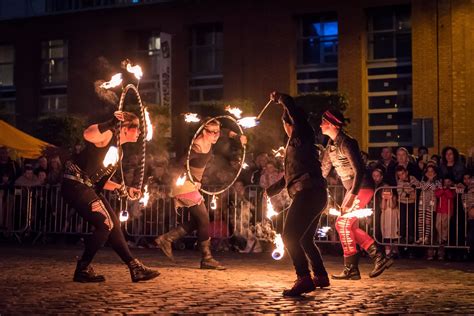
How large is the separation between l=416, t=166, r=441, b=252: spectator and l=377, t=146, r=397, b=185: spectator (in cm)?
70

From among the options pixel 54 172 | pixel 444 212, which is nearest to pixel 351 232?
pixel 444 212

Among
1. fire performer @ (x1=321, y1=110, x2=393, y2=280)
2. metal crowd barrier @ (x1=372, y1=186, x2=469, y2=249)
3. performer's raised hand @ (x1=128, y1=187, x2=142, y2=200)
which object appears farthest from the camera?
metal crowd barrier @ (x1=372, y1=186, x2=469, y2=249)

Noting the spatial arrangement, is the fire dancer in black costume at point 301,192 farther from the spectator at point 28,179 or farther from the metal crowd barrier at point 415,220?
the spectator at point 28,179

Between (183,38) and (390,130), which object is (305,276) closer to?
(390,130)

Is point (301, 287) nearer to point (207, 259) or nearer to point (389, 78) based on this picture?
point (207, 259)

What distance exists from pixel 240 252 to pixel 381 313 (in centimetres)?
851

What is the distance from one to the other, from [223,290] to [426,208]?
6668mm

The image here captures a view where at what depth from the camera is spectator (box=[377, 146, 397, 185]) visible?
604 inches

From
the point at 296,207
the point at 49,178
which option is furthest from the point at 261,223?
the point at 296,207

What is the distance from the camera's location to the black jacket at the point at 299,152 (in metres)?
9.05

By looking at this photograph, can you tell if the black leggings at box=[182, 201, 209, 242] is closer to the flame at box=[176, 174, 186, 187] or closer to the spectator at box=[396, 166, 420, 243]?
the flame at box=[176, 174, 186, 187]

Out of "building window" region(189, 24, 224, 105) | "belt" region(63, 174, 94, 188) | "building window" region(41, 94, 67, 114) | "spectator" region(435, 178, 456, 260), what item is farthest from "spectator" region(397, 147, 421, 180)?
"building window" region(41, 94, 67, 114)

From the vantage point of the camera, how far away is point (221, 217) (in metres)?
16.3

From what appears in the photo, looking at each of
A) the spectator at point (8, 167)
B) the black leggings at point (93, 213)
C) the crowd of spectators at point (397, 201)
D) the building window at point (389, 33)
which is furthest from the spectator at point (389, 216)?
the building window at point (389, 33)
